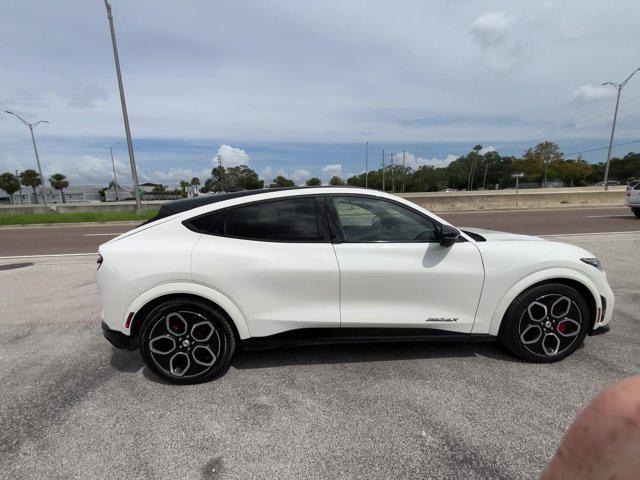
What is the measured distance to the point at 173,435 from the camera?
2.37 metres

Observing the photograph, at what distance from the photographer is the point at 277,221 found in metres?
2.96

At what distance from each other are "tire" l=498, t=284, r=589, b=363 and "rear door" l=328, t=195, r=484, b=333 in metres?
0.39

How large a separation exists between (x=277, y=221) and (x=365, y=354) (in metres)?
1.52

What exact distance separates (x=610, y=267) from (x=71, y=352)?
27.1ft

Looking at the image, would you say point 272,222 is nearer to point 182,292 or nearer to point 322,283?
point 322,283

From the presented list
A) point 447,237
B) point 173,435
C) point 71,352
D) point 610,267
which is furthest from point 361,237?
point 610,267

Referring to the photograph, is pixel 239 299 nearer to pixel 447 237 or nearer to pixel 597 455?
pixel 447 237

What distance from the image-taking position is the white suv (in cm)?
282

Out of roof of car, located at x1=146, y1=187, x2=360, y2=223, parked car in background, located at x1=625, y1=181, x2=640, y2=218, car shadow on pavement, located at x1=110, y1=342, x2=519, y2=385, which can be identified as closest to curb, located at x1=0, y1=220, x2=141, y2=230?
car shadow on pavement, located at x1=110, y1=342, x2=519, y2=385

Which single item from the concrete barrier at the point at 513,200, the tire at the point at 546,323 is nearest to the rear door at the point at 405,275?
the tire at the point at 546,323

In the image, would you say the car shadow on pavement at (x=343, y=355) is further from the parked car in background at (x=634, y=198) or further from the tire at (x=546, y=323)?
the parked car in background at (x=634, y=198)

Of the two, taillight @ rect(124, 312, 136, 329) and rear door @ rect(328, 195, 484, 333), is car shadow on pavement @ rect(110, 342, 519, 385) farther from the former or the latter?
taillight @ rect(124, 312, 136, 329)

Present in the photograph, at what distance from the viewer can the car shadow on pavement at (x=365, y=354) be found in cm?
324

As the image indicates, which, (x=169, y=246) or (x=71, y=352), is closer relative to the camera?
(x=169, y=246)
